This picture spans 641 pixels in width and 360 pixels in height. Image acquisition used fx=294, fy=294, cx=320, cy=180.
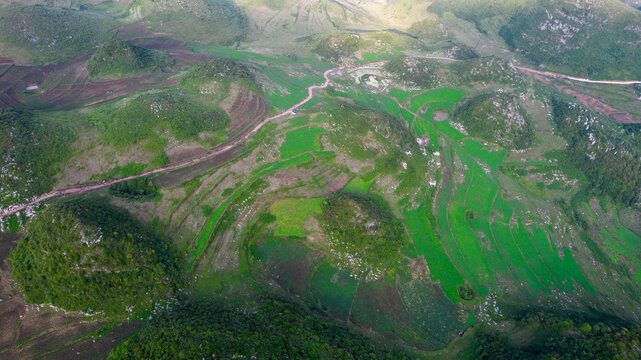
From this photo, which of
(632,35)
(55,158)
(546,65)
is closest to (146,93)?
(55,158)

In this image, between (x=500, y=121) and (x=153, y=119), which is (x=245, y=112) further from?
(x=500, y=121)

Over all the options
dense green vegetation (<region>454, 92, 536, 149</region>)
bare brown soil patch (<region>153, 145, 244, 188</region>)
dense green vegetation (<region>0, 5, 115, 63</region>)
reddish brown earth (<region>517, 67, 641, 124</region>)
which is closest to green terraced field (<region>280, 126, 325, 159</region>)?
bare brown soil patch (<region>153, 145, 244, 188</region>)

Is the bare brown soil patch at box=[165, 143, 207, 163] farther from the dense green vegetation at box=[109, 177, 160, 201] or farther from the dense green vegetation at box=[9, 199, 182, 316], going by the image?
the dense green vegetation at box=[9, 199, 182, 316]

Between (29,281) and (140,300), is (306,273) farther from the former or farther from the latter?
(29,281)

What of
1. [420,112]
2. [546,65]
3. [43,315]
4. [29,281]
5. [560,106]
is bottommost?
[43,315]

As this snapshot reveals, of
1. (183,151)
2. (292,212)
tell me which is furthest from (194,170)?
(292,212)

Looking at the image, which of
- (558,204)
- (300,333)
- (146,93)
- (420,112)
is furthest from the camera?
(420,112)
